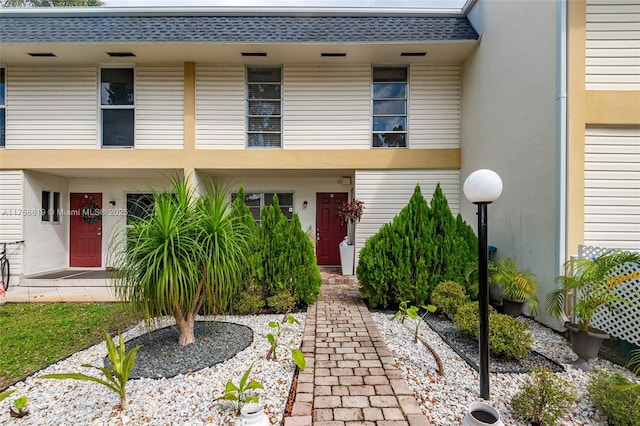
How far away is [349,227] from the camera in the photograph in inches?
293

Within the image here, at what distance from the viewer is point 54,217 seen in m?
7.56

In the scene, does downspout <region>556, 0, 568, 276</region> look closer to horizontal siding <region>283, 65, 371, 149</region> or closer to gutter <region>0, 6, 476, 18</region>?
gutter <region>0, 6, 476, 18</region>

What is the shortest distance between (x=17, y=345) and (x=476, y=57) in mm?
9085

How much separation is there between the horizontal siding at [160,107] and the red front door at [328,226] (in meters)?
3.88

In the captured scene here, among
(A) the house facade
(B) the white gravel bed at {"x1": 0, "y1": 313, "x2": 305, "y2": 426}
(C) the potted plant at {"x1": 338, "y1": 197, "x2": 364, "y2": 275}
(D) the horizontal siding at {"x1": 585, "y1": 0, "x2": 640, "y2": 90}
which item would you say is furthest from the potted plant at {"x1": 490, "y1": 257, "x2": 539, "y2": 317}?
(B) the white gravel bed at {"x1": 0, "y1": 313, "x2": 305, "y2": 426}

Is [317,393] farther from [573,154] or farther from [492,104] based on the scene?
[492,104]

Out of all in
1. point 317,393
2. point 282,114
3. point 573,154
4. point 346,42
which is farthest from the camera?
point 282,114

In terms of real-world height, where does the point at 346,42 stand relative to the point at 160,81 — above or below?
above

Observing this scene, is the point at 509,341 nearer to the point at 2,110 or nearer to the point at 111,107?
the point at 111,107

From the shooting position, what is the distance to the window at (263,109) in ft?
22.9

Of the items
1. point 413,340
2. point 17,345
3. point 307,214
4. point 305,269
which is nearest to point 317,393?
point 413,340

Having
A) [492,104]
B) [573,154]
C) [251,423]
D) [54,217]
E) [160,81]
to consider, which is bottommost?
[251,423]

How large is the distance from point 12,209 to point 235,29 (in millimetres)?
6522

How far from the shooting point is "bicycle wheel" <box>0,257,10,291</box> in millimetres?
6340
